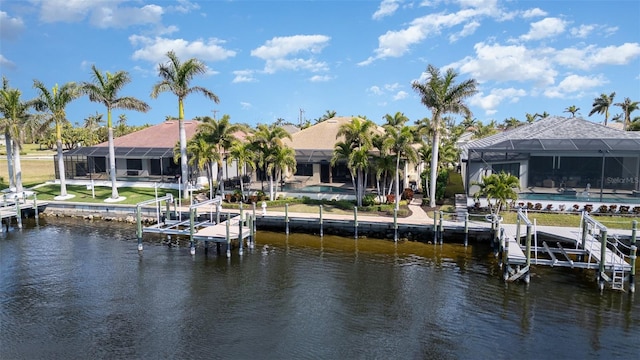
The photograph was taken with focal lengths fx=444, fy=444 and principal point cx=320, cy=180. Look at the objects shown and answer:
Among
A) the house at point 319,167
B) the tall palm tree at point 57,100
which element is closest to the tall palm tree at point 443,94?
the house at point 319,167

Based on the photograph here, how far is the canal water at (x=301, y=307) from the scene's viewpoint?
50.2ft

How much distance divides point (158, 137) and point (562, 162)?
130ft

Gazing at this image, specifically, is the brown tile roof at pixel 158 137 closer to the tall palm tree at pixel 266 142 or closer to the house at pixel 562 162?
the tall palm tree at pixel 266 142

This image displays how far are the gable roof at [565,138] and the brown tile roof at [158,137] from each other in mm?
29605

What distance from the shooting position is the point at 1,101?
38.2 metres

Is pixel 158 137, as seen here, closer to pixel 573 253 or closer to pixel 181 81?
pixel 181 81

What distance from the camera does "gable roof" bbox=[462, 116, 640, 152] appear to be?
3444cm

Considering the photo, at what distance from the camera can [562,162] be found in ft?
123

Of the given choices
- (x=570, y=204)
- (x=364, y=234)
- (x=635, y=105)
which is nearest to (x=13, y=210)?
(x=364, y=234)

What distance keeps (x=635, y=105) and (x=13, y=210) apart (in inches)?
3040

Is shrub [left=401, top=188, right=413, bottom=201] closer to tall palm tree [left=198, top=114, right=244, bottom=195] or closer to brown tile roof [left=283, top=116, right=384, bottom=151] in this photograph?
brown tile roof [left=283, top=116, right=384, bottom=151]

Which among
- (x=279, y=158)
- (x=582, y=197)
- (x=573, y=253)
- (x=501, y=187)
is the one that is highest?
(x=279, y=158)

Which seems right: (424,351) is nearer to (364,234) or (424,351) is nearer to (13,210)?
(364,234)

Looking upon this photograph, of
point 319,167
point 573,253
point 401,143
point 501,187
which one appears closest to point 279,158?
point 319,167
